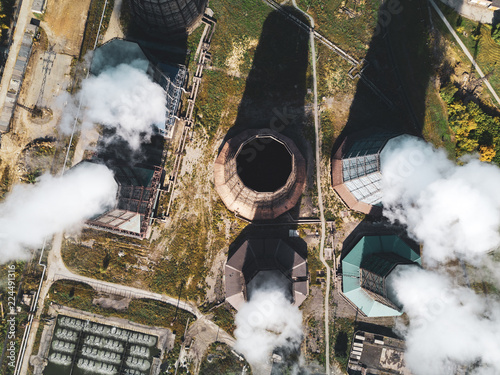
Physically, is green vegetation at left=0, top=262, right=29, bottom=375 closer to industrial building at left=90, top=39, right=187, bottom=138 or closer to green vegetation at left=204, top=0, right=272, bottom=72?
industrial building at left=90, top=39, right=187, bottom=138

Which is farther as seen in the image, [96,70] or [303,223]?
[303,223]

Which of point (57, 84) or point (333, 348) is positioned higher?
point (57, 84)

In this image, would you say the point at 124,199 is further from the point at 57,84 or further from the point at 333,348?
the point at 333,348

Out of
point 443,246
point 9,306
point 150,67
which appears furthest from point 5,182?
point 443,246

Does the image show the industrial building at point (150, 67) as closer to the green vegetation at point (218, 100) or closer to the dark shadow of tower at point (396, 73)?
the green vegetation at point (218, 100)

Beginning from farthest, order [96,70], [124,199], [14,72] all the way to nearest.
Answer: [14,72], [96,70], [124,199]

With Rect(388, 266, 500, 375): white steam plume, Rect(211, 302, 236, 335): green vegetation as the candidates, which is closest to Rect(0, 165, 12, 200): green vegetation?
Result: Rect(211, 302, 236, 335): green vegetation

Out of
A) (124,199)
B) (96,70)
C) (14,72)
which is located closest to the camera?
(124,199)

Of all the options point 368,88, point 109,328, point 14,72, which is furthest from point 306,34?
point 109,328
